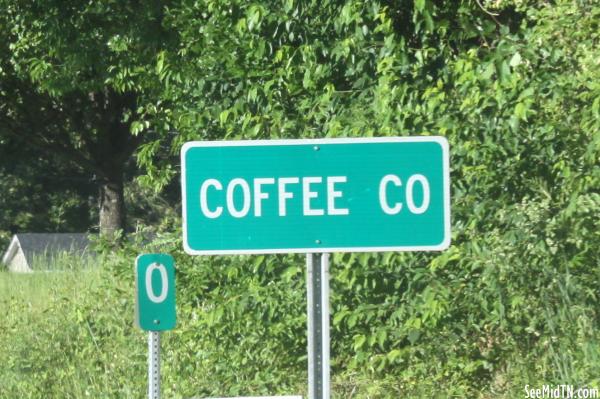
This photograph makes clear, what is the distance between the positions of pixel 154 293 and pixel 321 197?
3.57 ft

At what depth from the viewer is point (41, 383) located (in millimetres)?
8969

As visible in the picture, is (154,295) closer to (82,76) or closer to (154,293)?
(154,293)

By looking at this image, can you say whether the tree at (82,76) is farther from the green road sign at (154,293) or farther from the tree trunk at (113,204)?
the green road sign at (154,293)

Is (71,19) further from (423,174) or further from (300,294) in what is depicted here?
(423,174)

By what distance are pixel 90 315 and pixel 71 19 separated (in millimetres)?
6972

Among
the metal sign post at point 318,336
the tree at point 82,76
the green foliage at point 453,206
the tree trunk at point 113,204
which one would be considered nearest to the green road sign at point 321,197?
the metal sign post at point 318,336

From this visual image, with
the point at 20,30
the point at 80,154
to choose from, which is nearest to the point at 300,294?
the point at 20,30

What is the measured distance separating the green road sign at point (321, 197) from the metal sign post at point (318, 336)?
13cm

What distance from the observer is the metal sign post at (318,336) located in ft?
12.5

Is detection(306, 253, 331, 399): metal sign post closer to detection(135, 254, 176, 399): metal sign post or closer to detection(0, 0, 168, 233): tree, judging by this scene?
detection(135, 254, 176, 399): metal sign post

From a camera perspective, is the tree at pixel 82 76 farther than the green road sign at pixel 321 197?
Yes

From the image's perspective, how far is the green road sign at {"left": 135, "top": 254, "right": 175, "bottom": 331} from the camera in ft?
14.8

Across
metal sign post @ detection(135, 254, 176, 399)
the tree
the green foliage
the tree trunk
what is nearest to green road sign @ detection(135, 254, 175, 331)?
metal sign post @ detection(135, 254, 176, 399)

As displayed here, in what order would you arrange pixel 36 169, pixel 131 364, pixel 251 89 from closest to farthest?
pixel 251 89 < pixel 131 364 < pixel 36 169
